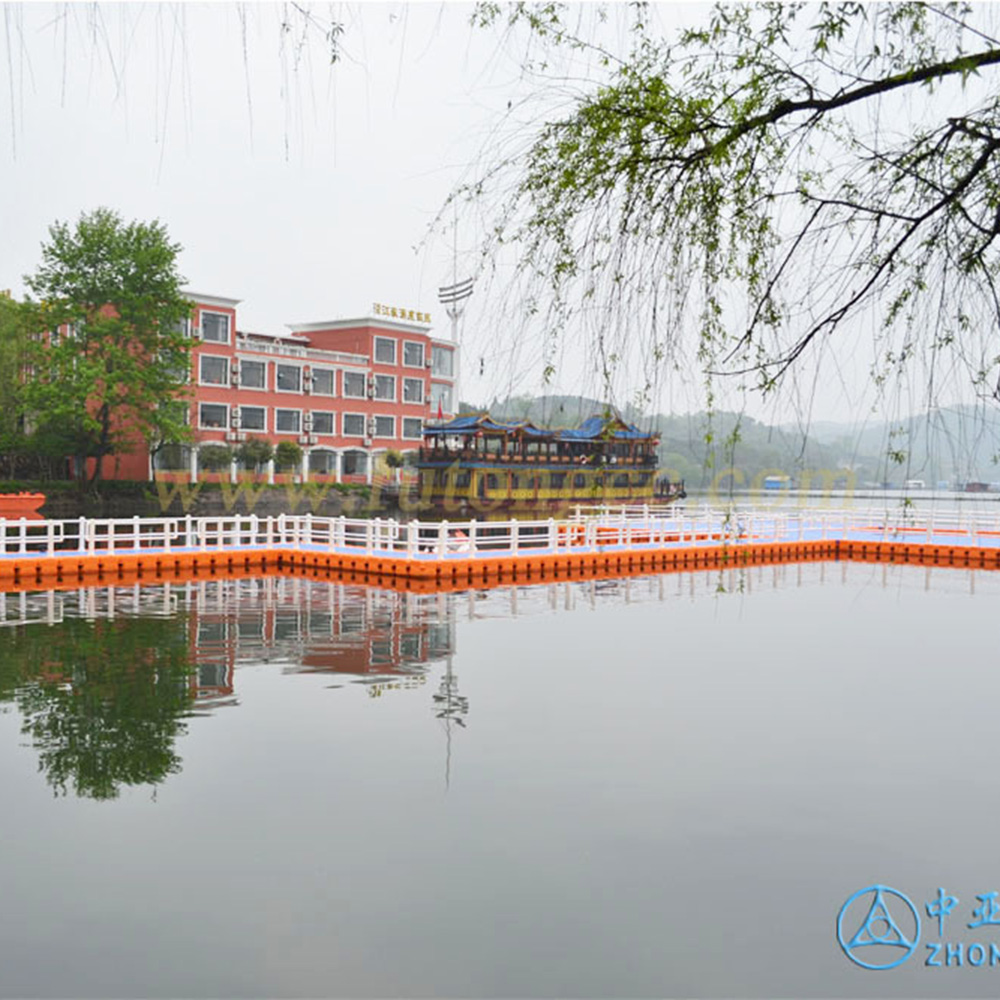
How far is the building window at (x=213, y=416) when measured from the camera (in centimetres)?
5472

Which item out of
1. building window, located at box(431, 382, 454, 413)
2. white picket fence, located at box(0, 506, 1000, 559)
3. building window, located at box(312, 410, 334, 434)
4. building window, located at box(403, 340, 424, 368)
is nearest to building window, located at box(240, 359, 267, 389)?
building window, located at box(312, 410, 334, 434)

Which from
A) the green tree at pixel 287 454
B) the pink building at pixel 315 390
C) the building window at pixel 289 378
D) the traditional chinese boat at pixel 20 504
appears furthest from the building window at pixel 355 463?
the traditional chinese boat at pixel 20 504

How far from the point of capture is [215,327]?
54.9m

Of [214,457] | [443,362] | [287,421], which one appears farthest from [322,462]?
[443,362]

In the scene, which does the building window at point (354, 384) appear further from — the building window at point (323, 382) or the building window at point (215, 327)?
the building window at point (215, 327)

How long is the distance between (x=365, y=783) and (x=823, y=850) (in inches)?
155

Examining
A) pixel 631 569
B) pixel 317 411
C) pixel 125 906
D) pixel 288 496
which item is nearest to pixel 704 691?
pixel 125 906

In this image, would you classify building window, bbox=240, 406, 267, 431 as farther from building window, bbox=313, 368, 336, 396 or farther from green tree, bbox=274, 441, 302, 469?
building window, bbox=313, 368, 336, 396

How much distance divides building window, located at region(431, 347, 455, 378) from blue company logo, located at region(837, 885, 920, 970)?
63231 mm

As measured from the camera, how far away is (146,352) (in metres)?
48.4

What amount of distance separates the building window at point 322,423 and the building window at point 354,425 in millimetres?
1097

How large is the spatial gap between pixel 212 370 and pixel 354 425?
964 cm

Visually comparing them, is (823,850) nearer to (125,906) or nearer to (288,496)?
(125,906)

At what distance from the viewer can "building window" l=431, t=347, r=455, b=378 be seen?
2744 inches
